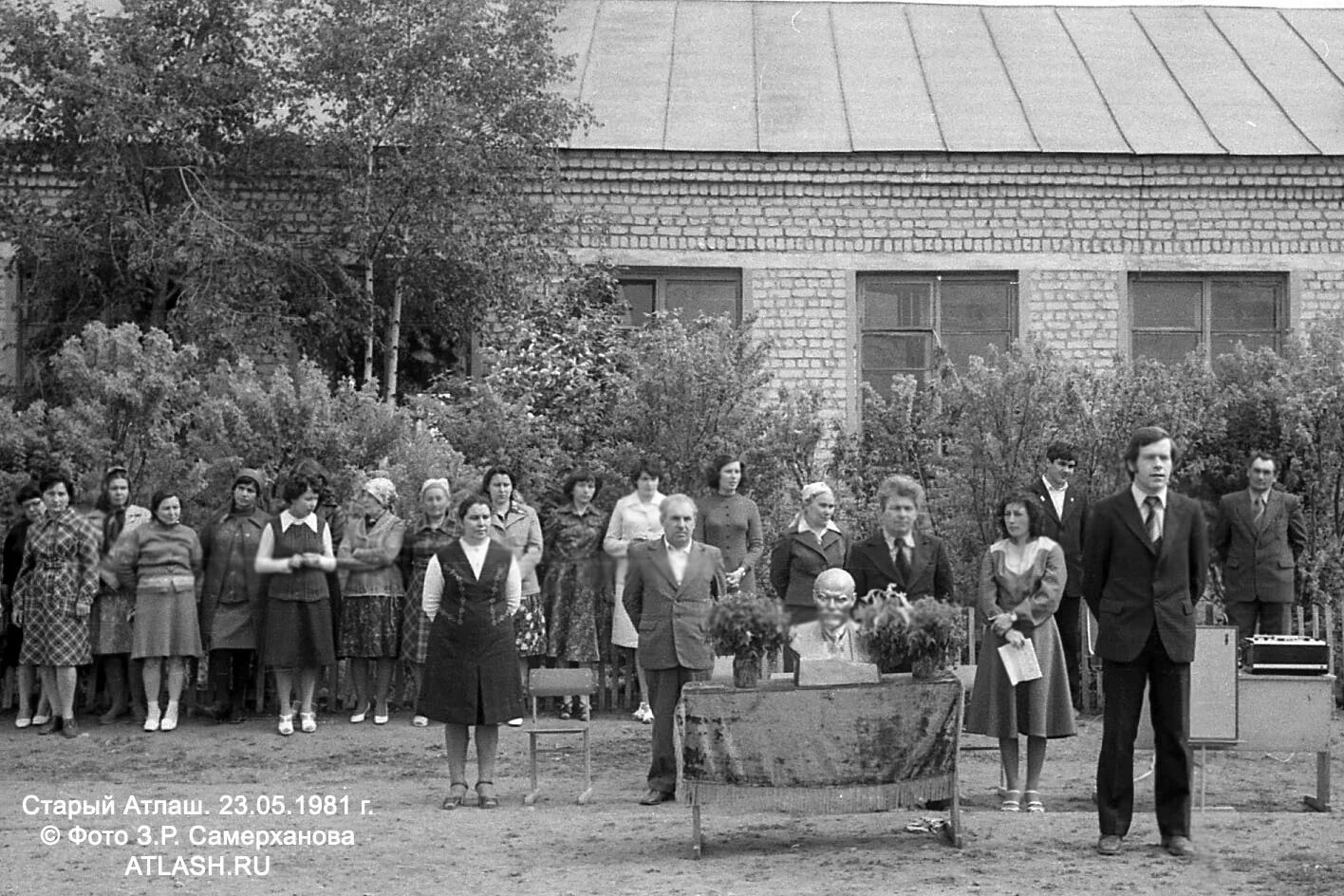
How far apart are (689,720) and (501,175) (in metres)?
9.53

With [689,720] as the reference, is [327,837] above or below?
below

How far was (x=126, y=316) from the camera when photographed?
18.3 m

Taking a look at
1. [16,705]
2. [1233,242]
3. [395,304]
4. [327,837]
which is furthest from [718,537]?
[1233,242]

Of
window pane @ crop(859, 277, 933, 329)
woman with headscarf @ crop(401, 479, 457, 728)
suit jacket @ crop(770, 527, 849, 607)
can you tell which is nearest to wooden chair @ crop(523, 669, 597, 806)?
woman with headscarf @ crop(401, 479, 457, 728)

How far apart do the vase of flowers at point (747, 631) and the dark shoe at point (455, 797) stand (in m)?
2.07

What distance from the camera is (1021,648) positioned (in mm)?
10398

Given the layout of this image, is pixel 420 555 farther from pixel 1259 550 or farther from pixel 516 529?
pixel 1259 550

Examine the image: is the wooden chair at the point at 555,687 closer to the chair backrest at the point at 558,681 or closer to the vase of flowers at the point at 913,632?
the chair backrest at the point at 558,681

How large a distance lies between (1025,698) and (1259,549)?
13.3 feet

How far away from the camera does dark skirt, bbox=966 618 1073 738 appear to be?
1046 cm

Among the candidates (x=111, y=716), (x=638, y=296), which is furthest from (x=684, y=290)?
(x=111, y=716)

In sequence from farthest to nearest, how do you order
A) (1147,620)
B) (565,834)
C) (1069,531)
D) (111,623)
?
1. (111,623)
2. (1069,531)
3. (565,834)
4. (1147,620)

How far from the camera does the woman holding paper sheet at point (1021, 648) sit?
10.4 m

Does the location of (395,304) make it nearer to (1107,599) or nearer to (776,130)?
(776,130)
